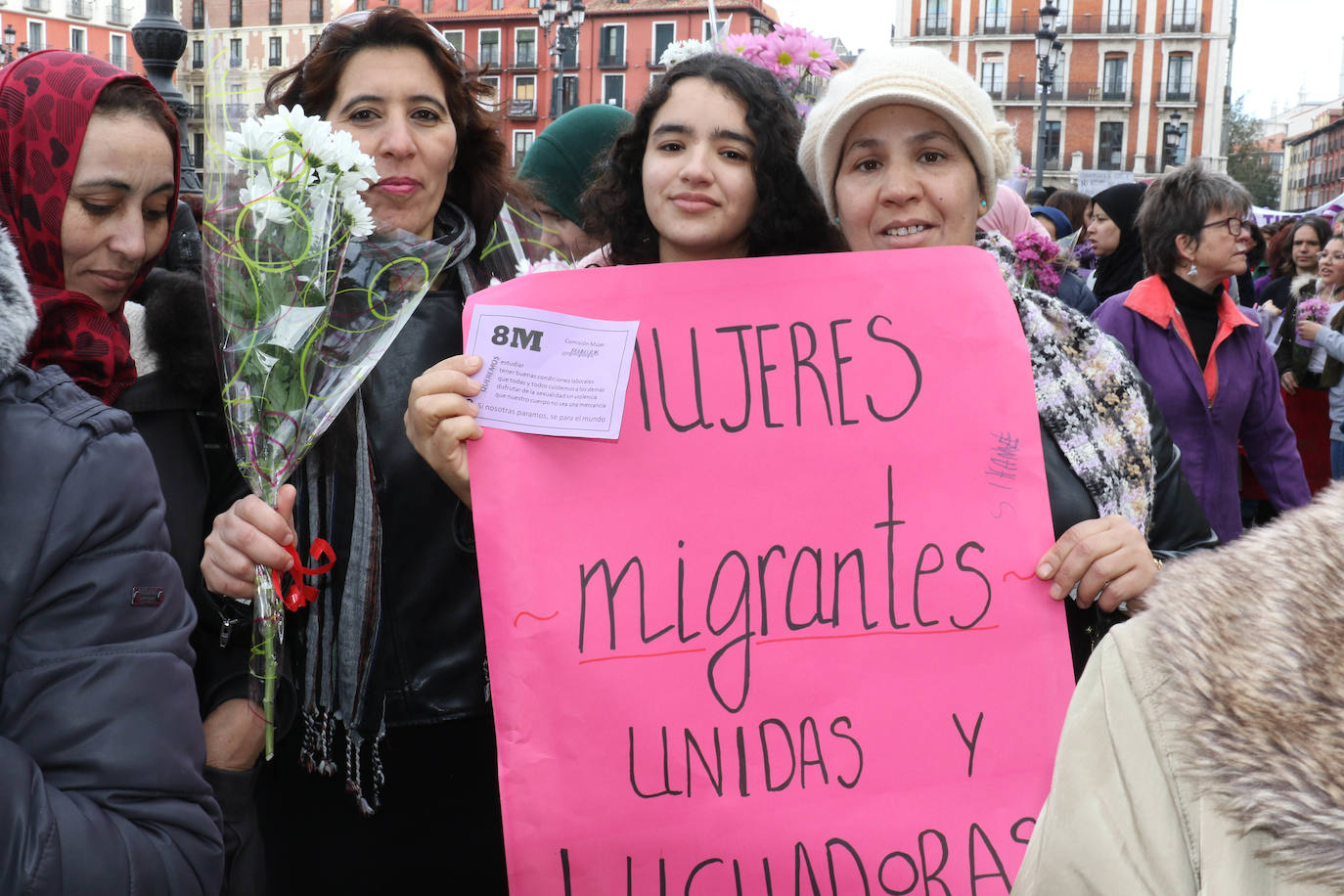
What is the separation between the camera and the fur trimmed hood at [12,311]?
1.27 meters

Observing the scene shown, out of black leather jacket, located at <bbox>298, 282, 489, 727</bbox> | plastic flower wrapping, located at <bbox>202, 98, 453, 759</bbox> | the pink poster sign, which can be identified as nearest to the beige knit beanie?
the pink poster sign

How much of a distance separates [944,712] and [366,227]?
1.21 meters

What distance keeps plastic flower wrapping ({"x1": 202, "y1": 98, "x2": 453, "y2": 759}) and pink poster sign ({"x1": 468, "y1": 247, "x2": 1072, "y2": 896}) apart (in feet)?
0.86

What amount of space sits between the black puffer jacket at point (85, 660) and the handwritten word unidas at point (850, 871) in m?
0.65

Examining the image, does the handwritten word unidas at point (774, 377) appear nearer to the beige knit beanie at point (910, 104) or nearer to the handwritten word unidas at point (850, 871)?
the beige knit beanie at point (910, 104)

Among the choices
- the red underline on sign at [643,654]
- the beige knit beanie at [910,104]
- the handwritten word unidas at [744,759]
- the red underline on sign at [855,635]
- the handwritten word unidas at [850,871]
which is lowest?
the handwritten word unidas at [850,871]

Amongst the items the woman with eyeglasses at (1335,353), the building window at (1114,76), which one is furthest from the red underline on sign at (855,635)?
the building window at (1114,76)

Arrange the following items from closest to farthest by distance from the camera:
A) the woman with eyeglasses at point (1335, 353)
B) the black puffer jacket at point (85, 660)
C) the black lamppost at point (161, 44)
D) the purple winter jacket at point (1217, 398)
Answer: the black puffer jacket at point (85, 660), the purple winter jacket at point (1217, 398), the black lamppost at point (161, 44), the woman with eyeglasses at point (1335, 353)

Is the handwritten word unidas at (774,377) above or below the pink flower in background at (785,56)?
below

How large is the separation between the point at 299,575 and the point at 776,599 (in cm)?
80

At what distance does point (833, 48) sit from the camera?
2840mm

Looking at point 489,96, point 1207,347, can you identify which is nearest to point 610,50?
point 1207,347

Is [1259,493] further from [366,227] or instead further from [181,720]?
[181,720]

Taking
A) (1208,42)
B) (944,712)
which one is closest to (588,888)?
(944,712)
